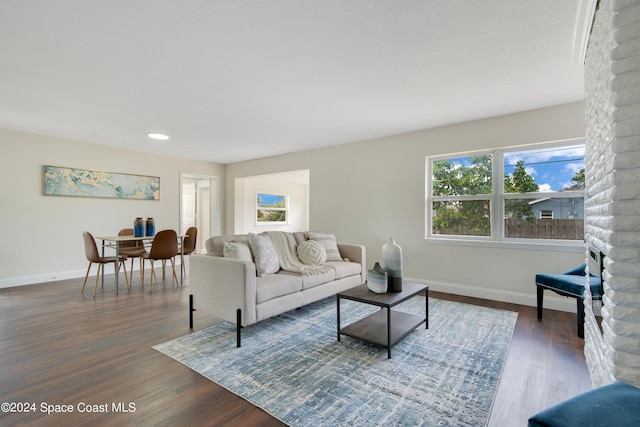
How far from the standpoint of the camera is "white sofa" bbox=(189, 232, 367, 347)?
243cm

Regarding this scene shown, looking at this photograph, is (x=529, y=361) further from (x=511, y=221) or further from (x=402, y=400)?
(x=511, y=221)

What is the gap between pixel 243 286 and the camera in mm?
2404

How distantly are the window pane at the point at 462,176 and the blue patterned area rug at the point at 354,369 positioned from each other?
66.2 inches

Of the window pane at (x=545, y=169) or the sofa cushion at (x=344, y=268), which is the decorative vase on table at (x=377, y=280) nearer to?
the sofa cushion at (x=344, y=268)

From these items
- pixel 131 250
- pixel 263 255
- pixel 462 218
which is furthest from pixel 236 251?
pixel 462 218

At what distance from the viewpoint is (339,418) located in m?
1.55

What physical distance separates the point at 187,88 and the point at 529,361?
3.69 metres

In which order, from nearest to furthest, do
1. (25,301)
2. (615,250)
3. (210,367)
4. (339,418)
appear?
1. (615,250)
2. (339,418)
3. (210,367)
4. (25,301)

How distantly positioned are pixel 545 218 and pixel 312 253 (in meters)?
2.77

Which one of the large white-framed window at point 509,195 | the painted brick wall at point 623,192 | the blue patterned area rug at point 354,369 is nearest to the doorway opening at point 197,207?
the blue patterned area rug at point 354,369

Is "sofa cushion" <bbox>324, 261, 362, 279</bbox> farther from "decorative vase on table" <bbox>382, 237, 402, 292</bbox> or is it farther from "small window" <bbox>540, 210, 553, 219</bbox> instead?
"small window" <bbox>540, 210, 553, 219</bbox>

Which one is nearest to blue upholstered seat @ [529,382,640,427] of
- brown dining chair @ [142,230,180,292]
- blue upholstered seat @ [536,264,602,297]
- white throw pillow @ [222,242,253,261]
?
blue upholstered seat @ [536,264,602,297]

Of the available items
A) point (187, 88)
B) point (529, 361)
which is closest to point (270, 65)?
point (187, 88)

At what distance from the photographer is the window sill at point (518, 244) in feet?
10.5
